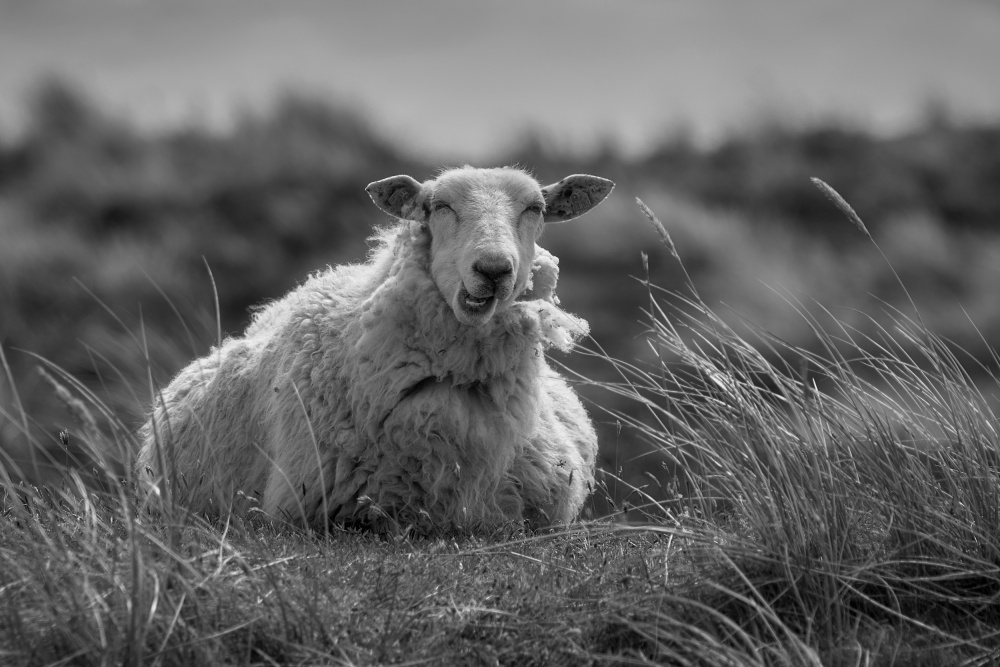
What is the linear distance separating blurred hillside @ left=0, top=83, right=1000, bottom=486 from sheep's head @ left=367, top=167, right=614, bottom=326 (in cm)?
869

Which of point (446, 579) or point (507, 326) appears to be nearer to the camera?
point (446, 579)

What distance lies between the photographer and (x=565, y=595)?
345 cm

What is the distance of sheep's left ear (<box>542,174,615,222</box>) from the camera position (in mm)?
5453

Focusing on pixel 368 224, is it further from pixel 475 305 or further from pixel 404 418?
pixel 475 305

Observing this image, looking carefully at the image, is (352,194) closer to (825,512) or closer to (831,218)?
(831,218)

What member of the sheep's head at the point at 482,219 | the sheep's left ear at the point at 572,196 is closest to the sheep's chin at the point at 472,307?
the sheep's head at the point at 482,219

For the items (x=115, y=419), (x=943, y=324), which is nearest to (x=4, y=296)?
(x=943, y=324)

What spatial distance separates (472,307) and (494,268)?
236mm

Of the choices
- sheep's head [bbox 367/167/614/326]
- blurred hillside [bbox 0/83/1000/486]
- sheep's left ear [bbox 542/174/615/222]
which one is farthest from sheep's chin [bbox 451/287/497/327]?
blurred hillside [bbox 0/83/1000/486]

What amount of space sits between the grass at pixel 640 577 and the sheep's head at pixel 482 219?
2.86ft

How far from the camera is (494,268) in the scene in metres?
4.59

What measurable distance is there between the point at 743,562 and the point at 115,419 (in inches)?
79.4

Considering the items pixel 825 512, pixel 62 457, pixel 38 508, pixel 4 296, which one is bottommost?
pixel 62 457

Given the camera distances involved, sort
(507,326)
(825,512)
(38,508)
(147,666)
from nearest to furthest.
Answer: (147,666) → (825,512) → (38,508) → (507,326)
